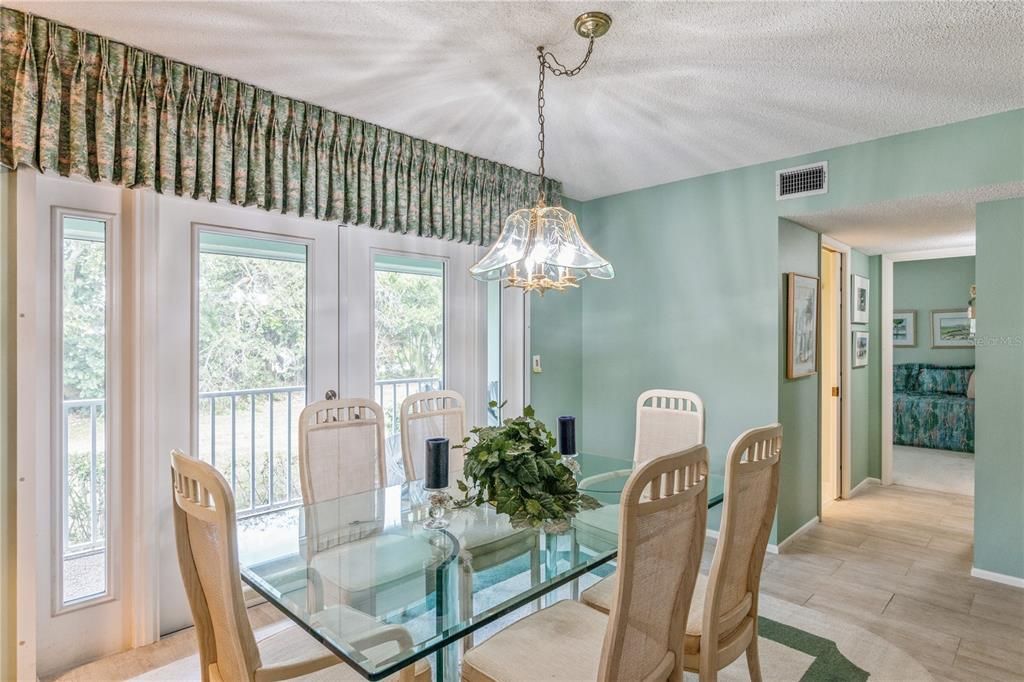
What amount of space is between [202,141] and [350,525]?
1.82 meters

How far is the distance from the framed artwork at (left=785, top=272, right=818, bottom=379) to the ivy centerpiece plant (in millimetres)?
2334

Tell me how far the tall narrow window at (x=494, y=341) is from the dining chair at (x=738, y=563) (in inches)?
83.5

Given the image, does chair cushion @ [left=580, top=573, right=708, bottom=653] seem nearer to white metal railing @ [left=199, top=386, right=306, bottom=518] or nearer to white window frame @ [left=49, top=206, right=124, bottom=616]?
white metal railing @ [left=199, top=386, right=306, bottom=518]

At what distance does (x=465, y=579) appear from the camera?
156 centimetres

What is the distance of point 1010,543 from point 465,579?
10.9ft

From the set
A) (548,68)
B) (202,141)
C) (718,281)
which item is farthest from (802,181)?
(202,141)

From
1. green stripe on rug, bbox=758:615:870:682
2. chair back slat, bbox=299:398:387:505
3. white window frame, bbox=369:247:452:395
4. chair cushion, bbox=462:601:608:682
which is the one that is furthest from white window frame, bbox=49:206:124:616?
green stripe on rug, bbox=758:615:870:682

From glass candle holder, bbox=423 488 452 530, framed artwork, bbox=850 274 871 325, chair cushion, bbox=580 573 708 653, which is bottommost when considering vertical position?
chair cushion, bbox=580 573 708 653

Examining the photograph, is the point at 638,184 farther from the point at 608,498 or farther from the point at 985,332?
the point at 608,498

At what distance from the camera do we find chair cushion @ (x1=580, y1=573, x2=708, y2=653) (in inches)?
64.1

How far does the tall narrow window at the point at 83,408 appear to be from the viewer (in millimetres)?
2189

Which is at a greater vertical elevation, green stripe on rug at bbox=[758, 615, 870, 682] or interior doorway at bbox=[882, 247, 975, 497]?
interior doorway at bbox=[882, 247, 975, 497]

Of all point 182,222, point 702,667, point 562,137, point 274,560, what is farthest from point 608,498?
point 182,222

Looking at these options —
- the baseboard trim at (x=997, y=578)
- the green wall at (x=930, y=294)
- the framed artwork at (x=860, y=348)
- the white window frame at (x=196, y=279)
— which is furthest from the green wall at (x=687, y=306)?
the green wall at (x=930, y=294)
